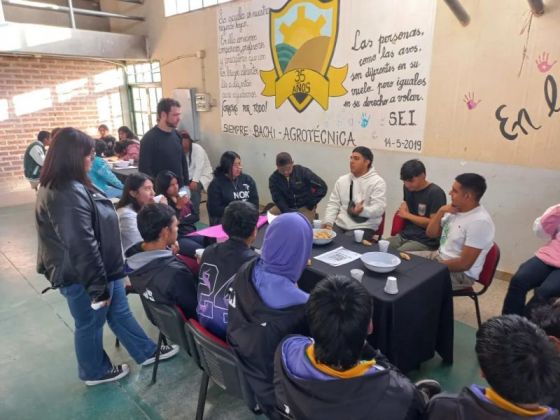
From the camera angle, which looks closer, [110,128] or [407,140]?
[407,140]

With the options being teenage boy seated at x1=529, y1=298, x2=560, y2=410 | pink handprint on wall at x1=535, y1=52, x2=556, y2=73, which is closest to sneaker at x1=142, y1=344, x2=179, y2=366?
teenage boy seated at x1=529, y1=298, x2=560, y2=410

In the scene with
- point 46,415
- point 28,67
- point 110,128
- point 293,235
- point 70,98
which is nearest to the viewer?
point 293,235

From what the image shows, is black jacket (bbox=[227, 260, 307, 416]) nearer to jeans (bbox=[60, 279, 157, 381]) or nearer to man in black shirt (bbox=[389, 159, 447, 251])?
jeans (bbox=[60, 279, 157, 381])

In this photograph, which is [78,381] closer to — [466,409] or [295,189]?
[466,409]

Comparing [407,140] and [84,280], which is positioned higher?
[407,140]

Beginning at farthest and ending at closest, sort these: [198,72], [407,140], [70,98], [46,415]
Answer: [70,98], [198,72], [407,140], [46,415]

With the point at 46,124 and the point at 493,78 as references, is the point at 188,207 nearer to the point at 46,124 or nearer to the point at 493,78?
the point at 493,78

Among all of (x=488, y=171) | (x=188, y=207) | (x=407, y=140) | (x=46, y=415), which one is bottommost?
(x=46, y=415)

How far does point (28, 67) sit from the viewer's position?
6.79 m

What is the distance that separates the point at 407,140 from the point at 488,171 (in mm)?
783

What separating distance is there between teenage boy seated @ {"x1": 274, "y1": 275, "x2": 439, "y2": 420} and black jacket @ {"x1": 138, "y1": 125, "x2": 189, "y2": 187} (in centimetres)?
262

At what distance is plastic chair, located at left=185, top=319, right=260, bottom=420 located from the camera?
148 cm

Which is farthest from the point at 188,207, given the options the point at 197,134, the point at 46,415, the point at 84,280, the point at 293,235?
the point at 197,134

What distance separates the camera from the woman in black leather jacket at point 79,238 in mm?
1739
